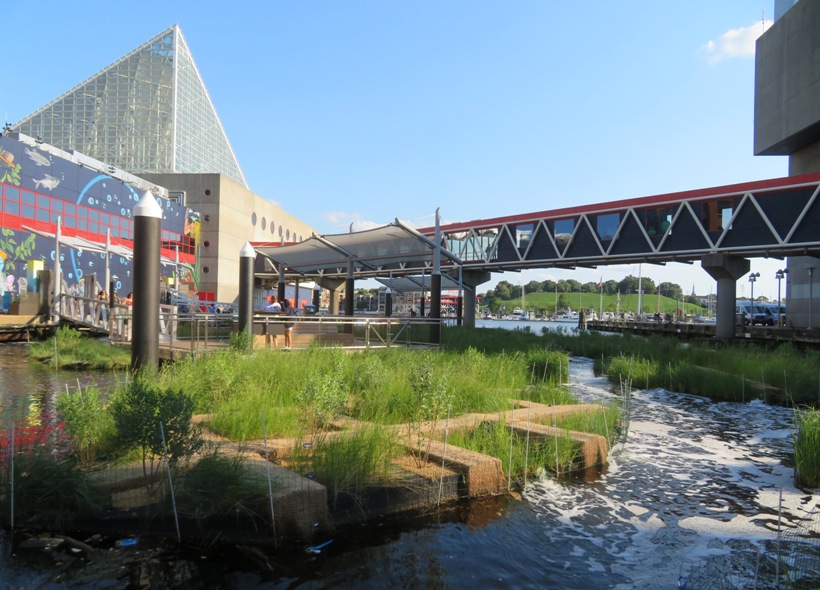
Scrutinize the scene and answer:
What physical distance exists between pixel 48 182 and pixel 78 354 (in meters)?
20.8

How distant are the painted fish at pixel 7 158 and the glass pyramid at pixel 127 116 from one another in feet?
146

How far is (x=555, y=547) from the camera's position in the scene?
5.05 meters

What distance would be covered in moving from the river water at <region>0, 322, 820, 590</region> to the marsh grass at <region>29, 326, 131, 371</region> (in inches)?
435

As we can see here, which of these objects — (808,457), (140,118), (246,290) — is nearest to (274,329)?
(246,290)

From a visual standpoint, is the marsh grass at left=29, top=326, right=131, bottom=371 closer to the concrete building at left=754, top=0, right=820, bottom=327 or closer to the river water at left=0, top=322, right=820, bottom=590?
the river water at left=0, top=322, right=820, bottom=590

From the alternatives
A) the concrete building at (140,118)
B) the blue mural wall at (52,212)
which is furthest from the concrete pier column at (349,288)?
the concrete building at (140,118)

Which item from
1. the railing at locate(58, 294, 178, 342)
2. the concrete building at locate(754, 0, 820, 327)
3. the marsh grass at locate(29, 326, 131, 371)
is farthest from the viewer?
the concrete building at locate(754, 0, 820, 327)

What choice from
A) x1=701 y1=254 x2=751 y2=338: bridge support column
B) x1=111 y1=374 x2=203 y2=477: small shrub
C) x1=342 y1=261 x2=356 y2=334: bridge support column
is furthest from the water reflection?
x1=701 y1=254 x2=751 y2=338: bridge support column

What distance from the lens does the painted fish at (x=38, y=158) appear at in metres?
30.1

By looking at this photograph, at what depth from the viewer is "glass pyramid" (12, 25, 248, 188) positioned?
7231cm

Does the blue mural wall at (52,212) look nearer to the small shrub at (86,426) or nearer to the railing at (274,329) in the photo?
the railing at (274,329)

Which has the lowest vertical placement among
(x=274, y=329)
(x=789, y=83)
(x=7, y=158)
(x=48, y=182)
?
(x=274, y=329)

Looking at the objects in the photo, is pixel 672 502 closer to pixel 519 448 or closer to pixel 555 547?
pixel 519 448

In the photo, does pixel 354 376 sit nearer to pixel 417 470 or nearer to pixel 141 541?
pixel 417 470
